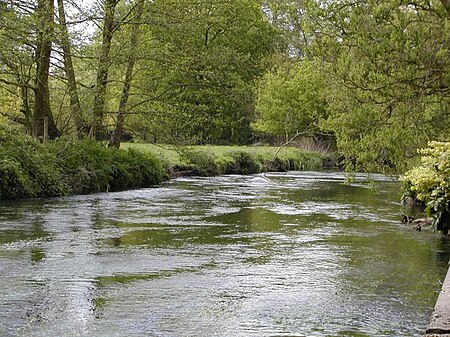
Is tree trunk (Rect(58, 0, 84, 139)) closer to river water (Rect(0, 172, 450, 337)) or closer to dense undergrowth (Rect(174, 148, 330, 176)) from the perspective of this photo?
dense undergrowth (Rect(174, 148, 330, 176))

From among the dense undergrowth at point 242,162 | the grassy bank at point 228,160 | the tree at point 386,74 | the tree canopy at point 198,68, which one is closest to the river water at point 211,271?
the tree at point 386,74

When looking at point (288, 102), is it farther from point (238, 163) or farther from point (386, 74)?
point (386, 74)

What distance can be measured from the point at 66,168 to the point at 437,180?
42.1 feet

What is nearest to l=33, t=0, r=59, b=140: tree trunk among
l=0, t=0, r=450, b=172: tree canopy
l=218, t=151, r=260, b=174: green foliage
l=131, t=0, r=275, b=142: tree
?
l=0, t=0, r=450, b=172: tree canopy

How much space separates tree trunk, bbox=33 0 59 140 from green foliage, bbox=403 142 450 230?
461 inches

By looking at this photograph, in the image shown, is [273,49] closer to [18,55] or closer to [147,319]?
[18,55]

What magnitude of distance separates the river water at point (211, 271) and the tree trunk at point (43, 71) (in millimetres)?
5590

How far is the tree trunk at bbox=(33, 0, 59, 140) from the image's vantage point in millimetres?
20609

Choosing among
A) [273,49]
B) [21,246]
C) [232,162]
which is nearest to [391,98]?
[21,246]

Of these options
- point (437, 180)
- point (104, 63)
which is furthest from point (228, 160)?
point (437, 180)

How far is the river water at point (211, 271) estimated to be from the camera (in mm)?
7203

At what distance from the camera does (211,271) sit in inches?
392

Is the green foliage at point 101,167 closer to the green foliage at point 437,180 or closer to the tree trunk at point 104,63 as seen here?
the tree trunk at point 104,63

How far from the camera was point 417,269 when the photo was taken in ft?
34.3
